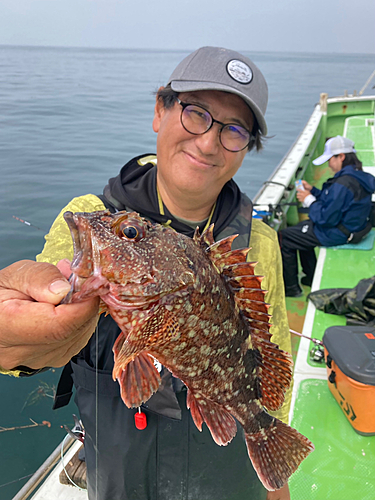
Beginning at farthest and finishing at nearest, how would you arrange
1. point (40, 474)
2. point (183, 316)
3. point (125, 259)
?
point (40, 474)
point (183, 316)
point (125, 259)

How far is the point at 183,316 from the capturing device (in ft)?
5.80

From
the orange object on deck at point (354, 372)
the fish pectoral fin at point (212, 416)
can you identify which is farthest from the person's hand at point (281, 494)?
the orange object on deck at point (354, 372)

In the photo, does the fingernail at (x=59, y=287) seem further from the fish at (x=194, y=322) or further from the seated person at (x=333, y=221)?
the seated person at (x=333, y=221)

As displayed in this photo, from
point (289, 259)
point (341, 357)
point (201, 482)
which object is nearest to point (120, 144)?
point (289, 259)

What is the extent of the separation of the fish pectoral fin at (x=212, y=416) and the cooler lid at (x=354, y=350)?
2.24m

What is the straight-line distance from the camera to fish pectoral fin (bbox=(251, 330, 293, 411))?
2135 mm

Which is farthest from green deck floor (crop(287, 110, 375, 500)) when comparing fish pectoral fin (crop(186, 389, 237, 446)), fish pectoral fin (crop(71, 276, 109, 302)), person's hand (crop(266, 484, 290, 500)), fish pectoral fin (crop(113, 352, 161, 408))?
fish pectoral fin (crop(71, 276, 109, 302))

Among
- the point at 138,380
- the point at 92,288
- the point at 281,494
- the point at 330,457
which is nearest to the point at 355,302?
the point at 330,457

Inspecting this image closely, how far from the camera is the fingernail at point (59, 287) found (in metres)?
1.33

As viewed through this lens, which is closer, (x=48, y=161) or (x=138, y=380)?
(x=138, y=380)

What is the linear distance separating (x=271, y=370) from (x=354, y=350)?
2330 mm

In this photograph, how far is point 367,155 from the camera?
12398 mm

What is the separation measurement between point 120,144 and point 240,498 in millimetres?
17215

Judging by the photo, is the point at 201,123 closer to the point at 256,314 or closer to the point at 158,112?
the point at 158,112
